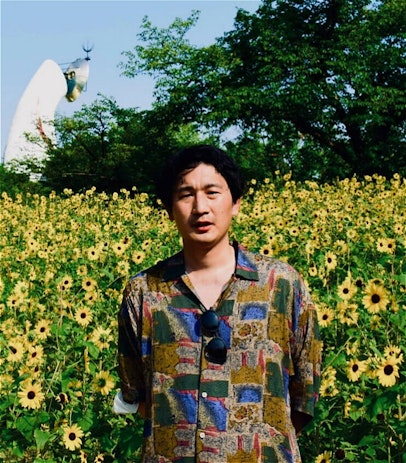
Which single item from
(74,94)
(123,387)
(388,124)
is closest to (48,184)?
(388,124)

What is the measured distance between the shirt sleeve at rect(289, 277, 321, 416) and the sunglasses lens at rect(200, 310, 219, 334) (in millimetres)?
210

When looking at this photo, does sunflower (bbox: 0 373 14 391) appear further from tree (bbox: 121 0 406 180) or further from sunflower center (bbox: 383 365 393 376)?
tree (bbox: 121 0 406 180)

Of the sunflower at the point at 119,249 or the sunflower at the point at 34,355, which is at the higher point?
the sunflower at the point at 119,249

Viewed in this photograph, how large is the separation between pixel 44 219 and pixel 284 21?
9.69 m

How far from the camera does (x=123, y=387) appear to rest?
2.07 meters

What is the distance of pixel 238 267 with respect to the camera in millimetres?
1910

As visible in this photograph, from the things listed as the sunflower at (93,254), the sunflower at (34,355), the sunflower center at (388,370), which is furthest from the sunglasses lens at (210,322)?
the sunflower at (93,254)

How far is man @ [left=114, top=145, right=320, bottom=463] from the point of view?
1836 millimetres

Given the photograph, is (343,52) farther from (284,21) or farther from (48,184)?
(48,184)

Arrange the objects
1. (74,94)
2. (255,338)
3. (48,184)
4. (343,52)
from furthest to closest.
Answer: (74,94), (48,184), (343,52), (255,338)

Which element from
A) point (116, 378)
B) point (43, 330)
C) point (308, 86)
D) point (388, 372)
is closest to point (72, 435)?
point (116, 378)

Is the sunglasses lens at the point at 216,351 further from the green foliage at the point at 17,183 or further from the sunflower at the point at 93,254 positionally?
the green foliage at the point at 17,183

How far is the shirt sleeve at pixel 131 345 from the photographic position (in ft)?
6.50

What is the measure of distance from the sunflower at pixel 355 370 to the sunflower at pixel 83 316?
1346mm
